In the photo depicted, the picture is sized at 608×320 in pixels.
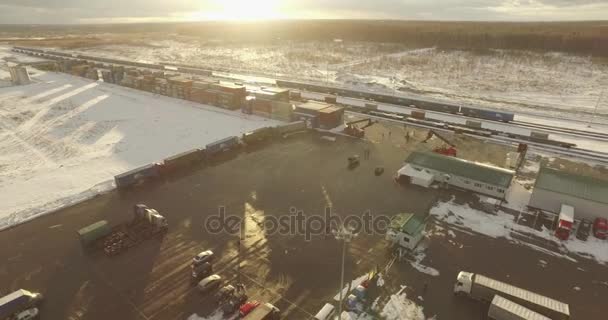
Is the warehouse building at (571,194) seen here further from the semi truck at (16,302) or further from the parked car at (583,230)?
the semi truck at (16,302)

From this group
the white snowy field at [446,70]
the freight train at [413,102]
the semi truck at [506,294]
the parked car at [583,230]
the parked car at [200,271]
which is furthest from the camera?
the white snowy field at [446,70]

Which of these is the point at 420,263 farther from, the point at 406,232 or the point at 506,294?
the point at 506,294

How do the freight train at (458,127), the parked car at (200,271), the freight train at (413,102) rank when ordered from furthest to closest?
the freight train at (413,102)
the freight train at (458,127)
the parked car at (200,271)

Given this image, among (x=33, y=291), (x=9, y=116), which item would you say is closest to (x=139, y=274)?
(x=33, y=291)

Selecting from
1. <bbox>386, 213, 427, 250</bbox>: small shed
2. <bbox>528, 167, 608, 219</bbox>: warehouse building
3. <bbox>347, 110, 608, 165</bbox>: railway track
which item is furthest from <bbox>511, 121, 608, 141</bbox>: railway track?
<bbox>386, 213, 427, 250</bbox>: small shed

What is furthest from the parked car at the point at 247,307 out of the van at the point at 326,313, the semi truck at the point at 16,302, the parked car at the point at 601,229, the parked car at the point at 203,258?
the parked car at the point at 601,229

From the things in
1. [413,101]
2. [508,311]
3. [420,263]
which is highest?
Answer: [413,101]

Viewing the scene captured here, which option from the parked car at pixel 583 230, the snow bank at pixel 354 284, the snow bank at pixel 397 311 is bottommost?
the snow bank at pixel 397 311

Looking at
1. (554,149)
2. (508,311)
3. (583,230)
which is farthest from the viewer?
(554,149)

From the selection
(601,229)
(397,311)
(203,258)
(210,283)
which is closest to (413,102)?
(601,229)
